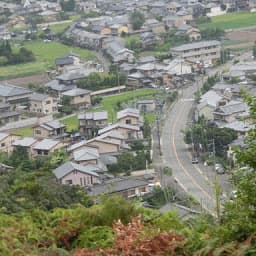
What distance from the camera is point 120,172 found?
801 centimetres

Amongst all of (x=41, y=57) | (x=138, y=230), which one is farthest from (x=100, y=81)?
(x=138, y=230)

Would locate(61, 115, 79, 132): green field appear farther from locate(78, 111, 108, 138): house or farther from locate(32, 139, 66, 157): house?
locate(32, 139, 66, 157): house

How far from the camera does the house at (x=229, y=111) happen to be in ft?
30.3

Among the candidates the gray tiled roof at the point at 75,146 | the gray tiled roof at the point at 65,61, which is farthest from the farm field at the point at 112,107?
the gray tiled roof at the point at 65,61

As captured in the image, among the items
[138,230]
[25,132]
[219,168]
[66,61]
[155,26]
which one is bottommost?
[25,132]

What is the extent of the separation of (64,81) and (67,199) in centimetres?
702

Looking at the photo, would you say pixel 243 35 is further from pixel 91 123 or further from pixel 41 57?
pixel 91 123

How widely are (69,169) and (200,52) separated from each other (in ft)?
22.8

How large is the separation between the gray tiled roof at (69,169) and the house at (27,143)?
48.5 inches

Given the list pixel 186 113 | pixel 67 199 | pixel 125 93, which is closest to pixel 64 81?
pixel 125 93

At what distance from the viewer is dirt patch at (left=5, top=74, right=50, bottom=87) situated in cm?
1315

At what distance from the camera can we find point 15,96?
11.8 meters

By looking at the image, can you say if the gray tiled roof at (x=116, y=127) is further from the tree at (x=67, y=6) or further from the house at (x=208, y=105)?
the tree at (x=67, y=6)

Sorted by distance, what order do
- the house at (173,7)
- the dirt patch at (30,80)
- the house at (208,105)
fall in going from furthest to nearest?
the house at (173,7)
the dirt patch at (30,80)
the house at (208,105)
